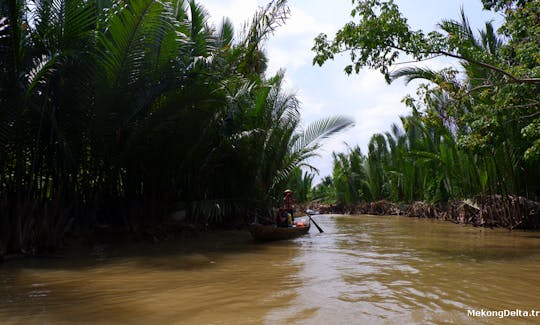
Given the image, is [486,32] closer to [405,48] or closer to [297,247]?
[405,48]

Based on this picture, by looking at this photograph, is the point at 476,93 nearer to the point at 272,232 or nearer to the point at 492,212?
the point at 492,212

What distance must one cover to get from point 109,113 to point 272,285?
4.96 metres

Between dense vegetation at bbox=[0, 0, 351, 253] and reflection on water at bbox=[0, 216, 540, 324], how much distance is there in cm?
118

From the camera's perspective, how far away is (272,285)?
4922mm

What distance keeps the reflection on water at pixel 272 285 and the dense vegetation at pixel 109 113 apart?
3.86 feet

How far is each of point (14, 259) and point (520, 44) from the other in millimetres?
9980

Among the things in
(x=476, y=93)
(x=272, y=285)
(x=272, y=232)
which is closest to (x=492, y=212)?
(x=476, y=93)

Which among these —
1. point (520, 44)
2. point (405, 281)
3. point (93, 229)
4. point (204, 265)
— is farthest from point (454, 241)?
point (93, 229)

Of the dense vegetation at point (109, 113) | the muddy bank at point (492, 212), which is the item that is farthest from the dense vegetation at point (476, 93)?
the dense vegetation at point (109, 113)

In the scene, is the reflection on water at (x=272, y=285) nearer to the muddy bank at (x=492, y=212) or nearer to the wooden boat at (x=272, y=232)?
the wooden boat at (x=272, y=232)

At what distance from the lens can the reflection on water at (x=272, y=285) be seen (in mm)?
3703

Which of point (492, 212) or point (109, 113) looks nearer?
point (109, 113)

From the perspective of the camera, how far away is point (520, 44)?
834cm

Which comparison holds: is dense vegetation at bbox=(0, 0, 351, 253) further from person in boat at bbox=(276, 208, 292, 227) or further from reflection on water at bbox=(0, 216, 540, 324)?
person in boat at bbox=(276, 208, 292, 227)
